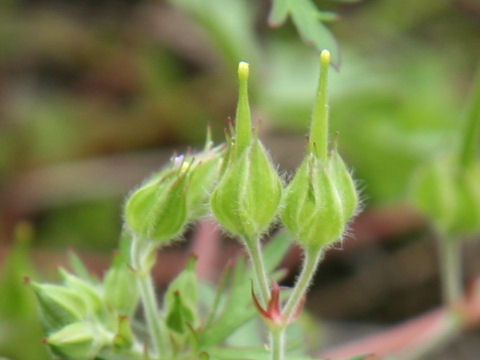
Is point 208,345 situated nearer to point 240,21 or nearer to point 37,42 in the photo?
point 240,21

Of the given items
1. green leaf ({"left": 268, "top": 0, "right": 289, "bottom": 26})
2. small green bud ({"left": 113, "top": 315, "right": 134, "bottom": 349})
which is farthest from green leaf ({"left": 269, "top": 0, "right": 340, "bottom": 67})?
small green bud ({"left": 113, "top": 315, "right": 134, "bottom": 349})

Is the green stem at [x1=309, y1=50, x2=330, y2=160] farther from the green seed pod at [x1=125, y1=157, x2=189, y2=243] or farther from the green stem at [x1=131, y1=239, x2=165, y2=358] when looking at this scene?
the green stem at [x1=131, y1=239, x2=165, y2=358]

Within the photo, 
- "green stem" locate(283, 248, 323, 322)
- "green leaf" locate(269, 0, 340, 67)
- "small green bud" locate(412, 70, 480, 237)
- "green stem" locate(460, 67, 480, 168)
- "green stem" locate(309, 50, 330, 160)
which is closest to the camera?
"green stem" locate(309, 50, 330, 160)

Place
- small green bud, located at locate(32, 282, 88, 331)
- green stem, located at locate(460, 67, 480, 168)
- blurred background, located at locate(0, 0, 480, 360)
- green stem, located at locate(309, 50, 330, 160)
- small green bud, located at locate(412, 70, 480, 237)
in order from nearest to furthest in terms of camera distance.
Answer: green stem, located at locate(309, 50, 330, 160) → small green bud, located at locate(32, 282, 88, 331) → green stem, located at locate(460, 67, 480, 168) → small green bud, located at locate(412, 70, 480, 237) → blurred background, located at locate(0, 0, 480, 360)

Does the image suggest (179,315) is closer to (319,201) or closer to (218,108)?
(319,201)

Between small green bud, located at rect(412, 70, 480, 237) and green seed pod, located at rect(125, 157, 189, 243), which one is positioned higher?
green seed pod, located at rect(125, 157, 189, 243)

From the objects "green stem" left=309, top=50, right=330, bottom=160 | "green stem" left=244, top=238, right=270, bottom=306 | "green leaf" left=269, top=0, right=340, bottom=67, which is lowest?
"green stem" left=244, top=238, right=270, bottom=306
